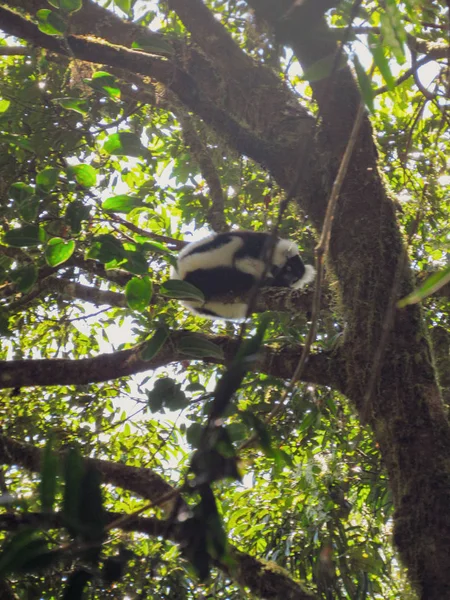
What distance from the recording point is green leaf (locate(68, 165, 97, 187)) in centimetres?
199

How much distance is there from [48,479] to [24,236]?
3.92ft

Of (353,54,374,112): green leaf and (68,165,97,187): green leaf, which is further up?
(68,165,97,187): green leaf

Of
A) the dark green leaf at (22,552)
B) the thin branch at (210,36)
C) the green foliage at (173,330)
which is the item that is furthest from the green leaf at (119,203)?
the thin branch at (210,36)

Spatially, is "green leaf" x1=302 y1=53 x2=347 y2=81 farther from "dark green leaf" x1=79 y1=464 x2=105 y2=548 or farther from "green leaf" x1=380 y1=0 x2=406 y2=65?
"dark green leaf" x1=79 y1=464 x2=105 y2=548

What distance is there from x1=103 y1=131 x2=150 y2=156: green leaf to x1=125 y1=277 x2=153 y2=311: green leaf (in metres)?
0.53

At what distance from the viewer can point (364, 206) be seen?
3.00 m

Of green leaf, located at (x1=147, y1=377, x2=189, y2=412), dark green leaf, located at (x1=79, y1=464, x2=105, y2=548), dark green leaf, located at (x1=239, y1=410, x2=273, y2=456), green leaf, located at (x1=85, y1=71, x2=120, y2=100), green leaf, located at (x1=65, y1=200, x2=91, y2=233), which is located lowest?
dark green leaf, located at (x1=79, y1=464, x2=105, y2=548)

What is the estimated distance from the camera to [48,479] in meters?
0.96

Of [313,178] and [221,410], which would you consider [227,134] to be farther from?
[221,410]

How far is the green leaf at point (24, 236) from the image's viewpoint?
1959 millimetres

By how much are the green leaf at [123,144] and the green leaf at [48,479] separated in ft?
4.68

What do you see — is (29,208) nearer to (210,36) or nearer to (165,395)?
(165,395)

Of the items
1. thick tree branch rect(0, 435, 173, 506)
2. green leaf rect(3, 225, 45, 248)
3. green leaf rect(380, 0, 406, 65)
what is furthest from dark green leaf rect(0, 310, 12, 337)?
green leaf rect(380, 0, 406, 65)

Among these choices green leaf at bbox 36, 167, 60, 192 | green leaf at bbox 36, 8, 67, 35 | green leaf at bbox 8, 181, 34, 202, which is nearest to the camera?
green leaf at bbox 36, 167, 60, 192
